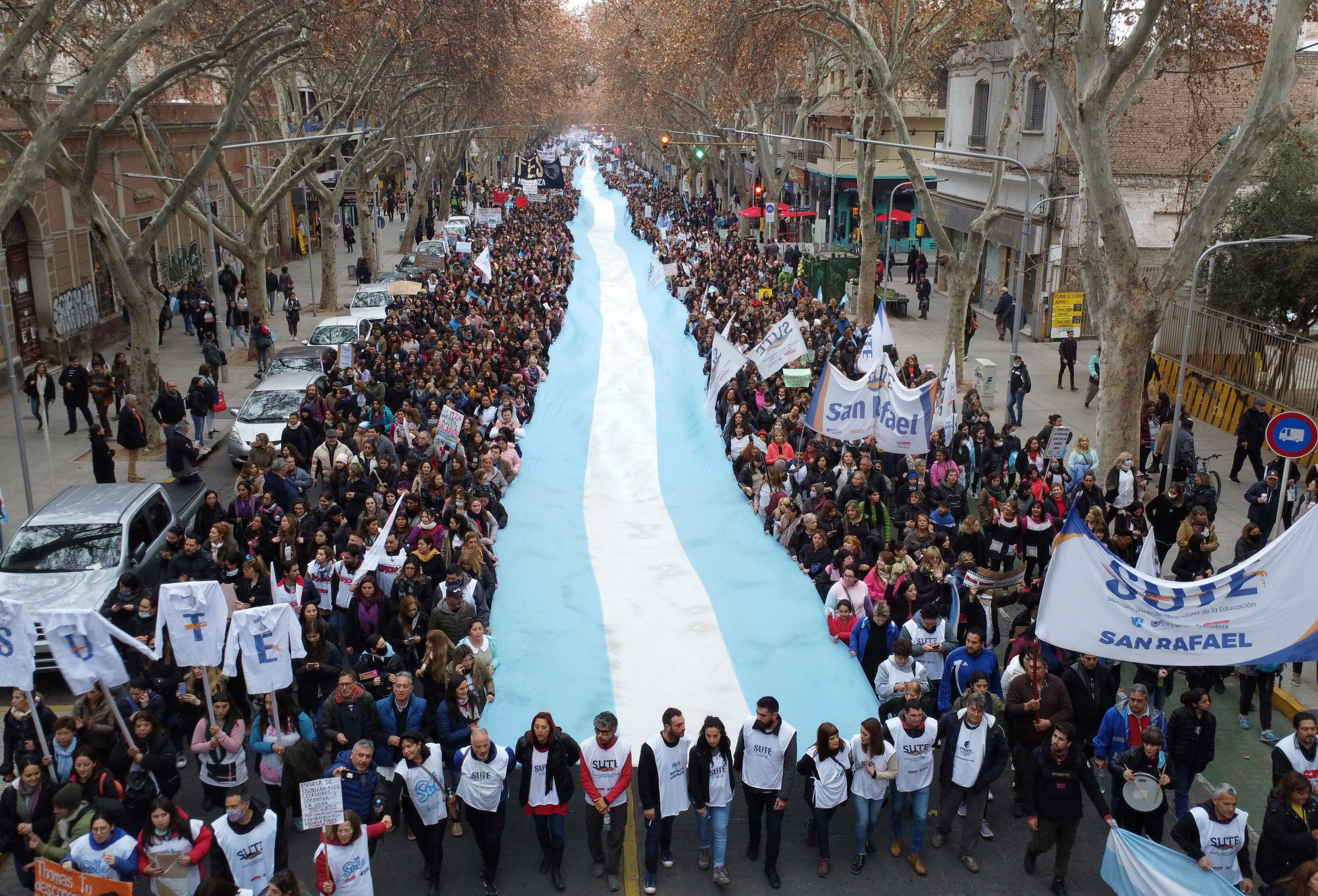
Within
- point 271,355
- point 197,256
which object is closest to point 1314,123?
point 271,355

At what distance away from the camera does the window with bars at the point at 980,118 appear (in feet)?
124

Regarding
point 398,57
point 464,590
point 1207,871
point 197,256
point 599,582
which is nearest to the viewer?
point 1207,871

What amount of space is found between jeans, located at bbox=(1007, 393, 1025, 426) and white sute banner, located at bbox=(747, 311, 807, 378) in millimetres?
4258

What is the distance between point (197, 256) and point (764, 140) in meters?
21.2

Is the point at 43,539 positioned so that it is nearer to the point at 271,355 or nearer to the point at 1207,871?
the point at 1207,871

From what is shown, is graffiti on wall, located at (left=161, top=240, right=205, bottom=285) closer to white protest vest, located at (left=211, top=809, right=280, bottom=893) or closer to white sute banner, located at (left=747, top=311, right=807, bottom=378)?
white sute banner, located at (left=747, top=311, right=807, bottom=378)

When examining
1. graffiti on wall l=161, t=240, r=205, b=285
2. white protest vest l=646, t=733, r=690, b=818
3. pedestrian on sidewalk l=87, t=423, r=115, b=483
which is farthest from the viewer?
graffiti on wall l=161, t=240, r=205, b=285

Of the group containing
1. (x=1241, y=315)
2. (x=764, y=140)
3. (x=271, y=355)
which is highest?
(x=764, y=140)

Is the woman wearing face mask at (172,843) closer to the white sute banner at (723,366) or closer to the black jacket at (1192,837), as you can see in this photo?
the black jacket at (1192,837)

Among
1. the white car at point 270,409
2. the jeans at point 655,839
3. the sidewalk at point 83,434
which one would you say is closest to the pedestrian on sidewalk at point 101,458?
the sidewalk at point 83,434

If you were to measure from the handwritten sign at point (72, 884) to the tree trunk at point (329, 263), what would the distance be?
96.0 ft

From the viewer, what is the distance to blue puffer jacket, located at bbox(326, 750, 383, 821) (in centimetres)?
877

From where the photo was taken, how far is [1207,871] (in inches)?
310

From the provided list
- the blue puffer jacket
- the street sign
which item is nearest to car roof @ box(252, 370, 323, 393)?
the blue puffer jacket
